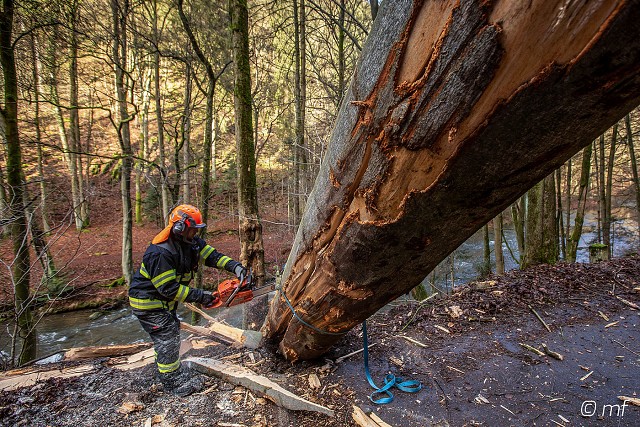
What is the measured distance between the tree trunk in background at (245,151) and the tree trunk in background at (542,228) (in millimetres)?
5645

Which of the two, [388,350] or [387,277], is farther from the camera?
[388,350]

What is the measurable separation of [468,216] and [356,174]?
46 cm

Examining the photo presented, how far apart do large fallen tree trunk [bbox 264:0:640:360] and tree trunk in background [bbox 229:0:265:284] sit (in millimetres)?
3356

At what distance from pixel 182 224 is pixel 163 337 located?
48.6 inches

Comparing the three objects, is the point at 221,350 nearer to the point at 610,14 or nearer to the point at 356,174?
the point at 356,174

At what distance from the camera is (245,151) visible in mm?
4754

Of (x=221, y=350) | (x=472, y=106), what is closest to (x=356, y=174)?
(x=472, y=106)

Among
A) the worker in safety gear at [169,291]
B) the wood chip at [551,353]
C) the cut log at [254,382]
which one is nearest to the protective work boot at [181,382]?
the worker in safety gear at [169,291]

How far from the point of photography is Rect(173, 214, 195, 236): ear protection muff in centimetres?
304

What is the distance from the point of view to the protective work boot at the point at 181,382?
9.70ft

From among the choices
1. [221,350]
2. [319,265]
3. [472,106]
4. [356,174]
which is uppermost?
[472,106]

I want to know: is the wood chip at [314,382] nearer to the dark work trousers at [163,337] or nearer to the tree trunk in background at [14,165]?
the dark work trousers at [163,337]

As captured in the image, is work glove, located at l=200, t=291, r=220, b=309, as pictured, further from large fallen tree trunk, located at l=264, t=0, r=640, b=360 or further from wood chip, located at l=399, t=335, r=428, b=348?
wood chip, located at l=399, t=335, r=428, b=348

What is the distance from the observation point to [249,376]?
114 inches
